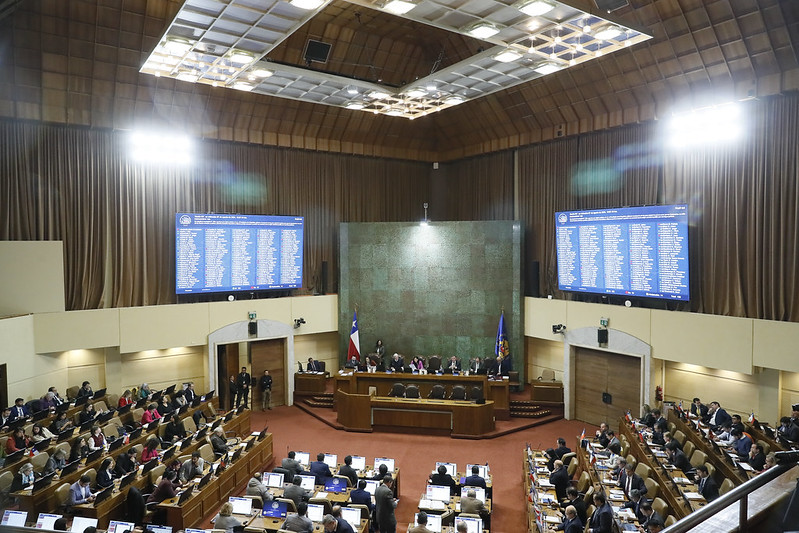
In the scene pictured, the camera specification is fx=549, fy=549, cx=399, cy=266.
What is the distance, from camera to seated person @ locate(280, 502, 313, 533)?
6934 mm

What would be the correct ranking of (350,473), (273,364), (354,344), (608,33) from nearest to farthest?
1. (350,473)
2. (608,33)
3. (273,364)
4. (354,344)

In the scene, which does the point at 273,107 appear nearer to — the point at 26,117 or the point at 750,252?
the point at 26,117

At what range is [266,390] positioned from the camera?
15789mm

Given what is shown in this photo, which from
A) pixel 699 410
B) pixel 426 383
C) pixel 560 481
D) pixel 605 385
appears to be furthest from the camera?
pixel 426 383

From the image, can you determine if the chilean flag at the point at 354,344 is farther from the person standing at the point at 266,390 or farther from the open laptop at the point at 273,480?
the open laptop at the point at 273,480

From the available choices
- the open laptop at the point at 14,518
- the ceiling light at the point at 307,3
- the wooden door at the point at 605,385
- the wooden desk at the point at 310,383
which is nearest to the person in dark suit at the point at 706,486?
the wooden door at the point at 605,385

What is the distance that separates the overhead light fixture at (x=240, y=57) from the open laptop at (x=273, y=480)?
7.75 m

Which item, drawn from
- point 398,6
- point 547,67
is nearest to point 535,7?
point 398,6

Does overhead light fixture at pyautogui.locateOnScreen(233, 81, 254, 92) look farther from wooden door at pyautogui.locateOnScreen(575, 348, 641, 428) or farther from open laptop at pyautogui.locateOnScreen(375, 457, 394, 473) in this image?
wooden door at pyautogui.locateOnScreen(575, 348, 641, 428)

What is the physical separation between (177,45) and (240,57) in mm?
1157

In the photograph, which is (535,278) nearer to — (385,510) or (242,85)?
(242,85)

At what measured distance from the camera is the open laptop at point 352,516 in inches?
290

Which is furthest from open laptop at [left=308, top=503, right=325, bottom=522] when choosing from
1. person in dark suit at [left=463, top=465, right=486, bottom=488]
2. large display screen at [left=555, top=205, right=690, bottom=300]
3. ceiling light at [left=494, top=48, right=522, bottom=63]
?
large display screen at [left=555, top=205, right=690, bottom=300]

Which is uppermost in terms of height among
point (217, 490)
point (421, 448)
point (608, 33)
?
point (608, 33)
